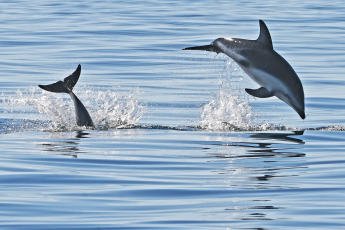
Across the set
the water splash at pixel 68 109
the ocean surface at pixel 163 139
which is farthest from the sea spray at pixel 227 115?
the water splash at pixel 68 109

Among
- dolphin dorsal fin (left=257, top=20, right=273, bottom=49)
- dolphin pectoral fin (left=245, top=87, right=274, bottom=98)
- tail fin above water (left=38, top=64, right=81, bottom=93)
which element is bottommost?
dolphin pectoral fin (left=245, top=87, right=274, bottom=98)

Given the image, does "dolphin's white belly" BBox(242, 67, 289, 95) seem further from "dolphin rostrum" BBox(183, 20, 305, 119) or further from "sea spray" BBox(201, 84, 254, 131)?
"sea spray" BBox(201, 84, 254, 131)

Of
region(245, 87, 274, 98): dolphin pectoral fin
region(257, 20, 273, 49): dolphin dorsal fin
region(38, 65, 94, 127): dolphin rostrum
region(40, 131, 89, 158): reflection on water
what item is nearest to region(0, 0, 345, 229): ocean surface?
region(40, 131, 89, 158): reflection on water

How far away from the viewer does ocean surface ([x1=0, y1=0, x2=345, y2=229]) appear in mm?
8664

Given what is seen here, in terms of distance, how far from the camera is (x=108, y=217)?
27.5 feet

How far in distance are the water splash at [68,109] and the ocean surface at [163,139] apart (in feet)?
0.11

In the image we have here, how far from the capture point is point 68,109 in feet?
52.0

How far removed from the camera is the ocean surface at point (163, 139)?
28.4ft

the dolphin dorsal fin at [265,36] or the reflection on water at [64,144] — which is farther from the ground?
the dolphin dorsal fin at [265,36]

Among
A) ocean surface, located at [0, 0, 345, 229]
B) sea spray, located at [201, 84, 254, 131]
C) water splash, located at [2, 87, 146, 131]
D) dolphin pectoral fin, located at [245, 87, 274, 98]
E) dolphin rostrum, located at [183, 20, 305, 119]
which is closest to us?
ocean surface, located at [0, 0, 345, 229]

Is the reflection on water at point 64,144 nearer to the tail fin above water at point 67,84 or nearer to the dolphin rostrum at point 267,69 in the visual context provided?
the tail fin above water at point 67,84

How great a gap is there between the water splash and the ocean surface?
0.03 metres

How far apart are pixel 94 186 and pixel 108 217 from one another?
1.42 metres

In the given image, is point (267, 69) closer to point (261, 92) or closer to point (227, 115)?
point (261, 92)
